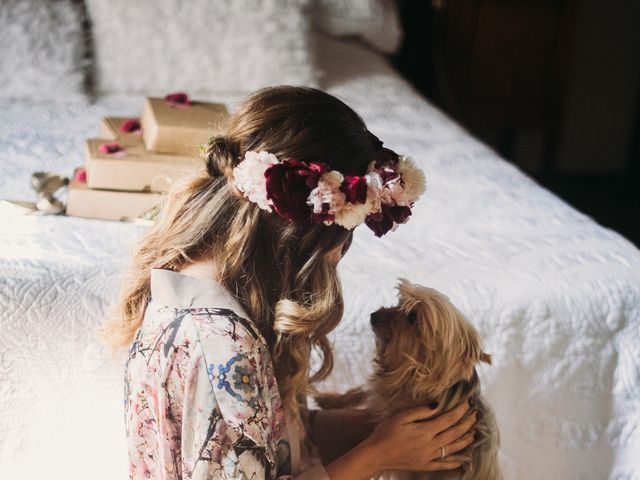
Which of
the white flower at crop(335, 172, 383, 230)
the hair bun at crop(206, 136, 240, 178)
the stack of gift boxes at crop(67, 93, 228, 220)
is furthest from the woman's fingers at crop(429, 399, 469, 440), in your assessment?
the stack of gift boxes at crop(67, 93, 228, 220)

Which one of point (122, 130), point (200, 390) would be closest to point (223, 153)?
point (200, 390)

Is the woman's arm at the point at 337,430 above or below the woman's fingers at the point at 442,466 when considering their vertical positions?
below

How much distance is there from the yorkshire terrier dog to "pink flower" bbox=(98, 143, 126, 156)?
0.68 meters

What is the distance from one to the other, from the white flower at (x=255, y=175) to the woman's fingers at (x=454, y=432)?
446 millimetres

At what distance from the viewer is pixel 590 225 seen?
182 cm

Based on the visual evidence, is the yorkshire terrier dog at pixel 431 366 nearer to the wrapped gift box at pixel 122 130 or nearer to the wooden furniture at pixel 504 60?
the wrapped gift box at pixel 122 130

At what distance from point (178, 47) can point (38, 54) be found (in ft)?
1.27

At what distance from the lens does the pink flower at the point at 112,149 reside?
5.43 ft

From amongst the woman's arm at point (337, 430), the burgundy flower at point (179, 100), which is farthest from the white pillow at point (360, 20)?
the woman's arm at point (337, 430)

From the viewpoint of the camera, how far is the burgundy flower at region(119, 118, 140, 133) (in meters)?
1.80

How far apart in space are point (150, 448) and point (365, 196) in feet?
1.35

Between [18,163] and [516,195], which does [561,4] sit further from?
[18,163]

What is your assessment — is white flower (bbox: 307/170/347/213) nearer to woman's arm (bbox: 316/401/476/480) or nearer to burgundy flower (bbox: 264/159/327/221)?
burgundy flower (bbox: 264/159/327/221)

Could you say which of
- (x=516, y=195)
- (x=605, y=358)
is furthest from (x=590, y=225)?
(x=605, y=358)
